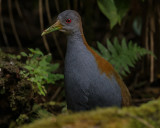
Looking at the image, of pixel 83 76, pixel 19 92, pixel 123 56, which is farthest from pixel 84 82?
pixel 123 56

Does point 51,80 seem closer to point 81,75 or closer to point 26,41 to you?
point 81,75

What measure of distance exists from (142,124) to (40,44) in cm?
464

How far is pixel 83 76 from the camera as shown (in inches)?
119

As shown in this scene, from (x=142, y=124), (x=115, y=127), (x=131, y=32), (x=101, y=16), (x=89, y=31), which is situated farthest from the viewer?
(x=101, y=16)

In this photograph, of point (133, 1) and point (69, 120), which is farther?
point (133, 1)

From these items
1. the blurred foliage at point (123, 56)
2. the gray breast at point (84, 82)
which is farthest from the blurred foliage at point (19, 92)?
the blurred foliage at point (123, 56)

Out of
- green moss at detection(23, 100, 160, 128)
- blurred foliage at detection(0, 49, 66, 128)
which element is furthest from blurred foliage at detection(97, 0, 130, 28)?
green moss at detection(23, 100, 160, 128)

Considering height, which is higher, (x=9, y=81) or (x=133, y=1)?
(x=133, y=1)

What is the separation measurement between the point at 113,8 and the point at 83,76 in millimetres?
1796

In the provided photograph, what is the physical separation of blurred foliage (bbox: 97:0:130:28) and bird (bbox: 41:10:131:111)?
4.14ft

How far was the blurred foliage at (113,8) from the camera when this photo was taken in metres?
4.39

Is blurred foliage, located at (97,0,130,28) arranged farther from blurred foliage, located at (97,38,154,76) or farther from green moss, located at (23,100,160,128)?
green moss, located at (23,100,160,128)

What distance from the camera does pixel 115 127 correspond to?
5.86 feet

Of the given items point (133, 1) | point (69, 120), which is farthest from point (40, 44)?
point (69, 120)
